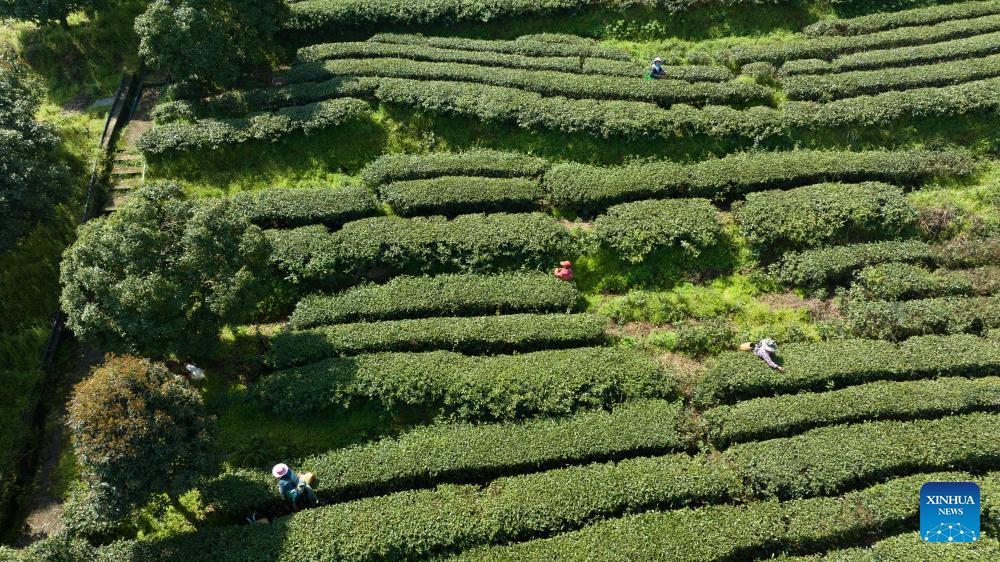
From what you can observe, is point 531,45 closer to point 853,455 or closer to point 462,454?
point 462,454

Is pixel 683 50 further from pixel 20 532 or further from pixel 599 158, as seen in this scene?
pixel 20 532

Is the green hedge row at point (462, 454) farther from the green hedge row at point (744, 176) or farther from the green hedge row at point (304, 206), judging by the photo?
the green hedge row at point (304, 206)

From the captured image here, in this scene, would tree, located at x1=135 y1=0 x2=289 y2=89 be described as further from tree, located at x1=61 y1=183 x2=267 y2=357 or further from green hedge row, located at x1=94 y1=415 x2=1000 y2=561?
green hedge row, located at x1=94 y1=415 x2=1000 y2=561

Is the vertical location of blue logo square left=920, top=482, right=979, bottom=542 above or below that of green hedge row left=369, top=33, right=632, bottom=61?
below

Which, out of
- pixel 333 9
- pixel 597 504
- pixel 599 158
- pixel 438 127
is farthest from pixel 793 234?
pixel 333 9

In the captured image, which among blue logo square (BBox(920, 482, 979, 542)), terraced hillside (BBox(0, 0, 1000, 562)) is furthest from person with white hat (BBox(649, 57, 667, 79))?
blue logo square (BBox(920, 482, 979, 542))
